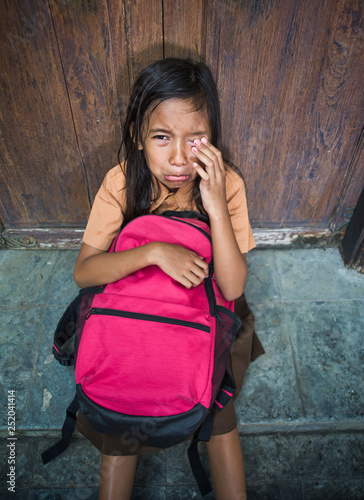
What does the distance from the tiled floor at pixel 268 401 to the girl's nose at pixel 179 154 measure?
90cm

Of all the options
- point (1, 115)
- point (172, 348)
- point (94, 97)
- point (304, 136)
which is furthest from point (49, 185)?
point (304, 136)

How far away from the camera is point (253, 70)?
4.39 ft

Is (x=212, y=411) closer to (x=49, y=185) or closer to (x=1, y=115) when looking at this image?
(x=49, y=185)

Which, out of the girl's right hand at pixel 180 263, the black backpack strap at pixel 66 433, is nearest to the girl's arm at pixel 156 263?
the girl's right hand at pixel 180 263

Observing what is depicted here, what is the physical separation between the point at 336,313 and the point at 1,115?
172 centimetres

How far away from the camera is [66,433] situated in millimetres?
1243

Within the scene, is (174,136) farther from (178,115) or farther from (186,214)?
(186,214)

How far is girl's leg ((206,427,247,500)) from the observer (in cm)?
120

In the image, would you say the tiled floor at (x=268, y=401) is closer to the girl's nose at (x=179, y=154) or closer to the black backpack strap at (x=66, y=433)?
the black backpack strap at (x=66, y=433)

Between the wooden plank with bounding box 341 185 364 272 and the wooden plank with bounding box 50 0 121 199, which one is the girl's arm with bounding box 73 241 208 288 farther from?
the wooden plank with bounding box 341 185 364 272

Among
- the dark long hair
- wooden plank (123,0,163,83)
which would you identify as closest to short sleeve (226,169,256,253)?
the dark long hair

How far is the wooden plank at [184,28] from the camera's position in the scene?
1.18 meters

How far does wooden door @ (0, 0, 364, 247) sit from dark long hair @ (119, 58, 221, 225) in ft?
0.60

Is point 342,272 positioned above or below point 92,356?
below
